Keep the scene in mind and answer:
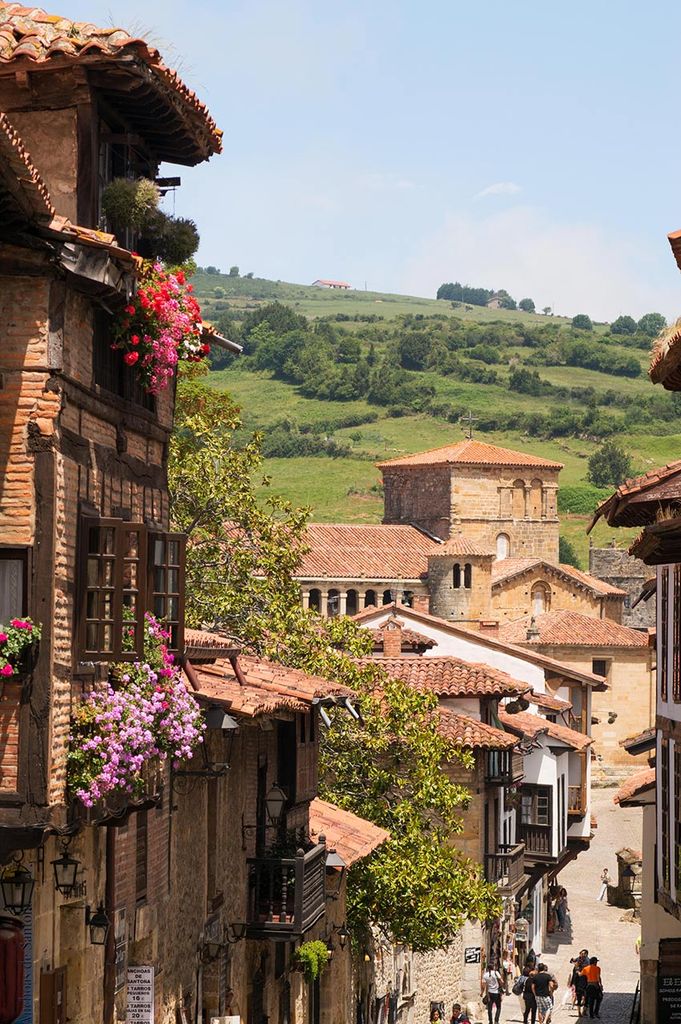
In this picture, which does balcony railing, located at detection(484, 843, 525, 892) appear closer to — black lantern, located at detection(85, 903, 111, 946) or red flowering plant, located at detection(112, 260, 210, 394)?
black lantern, located at detection(85, 903, 111, 946)

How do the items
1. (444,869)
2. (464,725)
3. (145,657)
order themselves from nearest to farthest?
(145,657) < (444,869) < (464,725)

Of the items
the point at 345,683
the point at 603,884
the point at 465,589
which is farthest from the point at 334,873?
the point at 465,589

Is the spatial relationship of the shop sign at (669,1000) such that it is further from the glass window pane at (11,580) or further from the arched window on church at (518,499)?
the arched window on church at (518,499)

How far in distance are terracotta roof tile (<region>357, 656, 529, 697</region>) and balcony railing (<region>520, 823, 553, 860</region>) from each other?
952 cm

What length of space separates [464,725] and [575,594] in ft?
216

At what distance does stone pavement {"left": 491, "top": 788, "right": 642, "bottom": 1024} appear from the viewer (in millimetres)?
41219

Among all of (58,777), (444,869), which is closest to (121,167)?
(58,777)

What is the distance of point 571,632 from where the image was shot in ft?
304

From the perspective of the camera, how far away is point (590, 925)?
2203 inches

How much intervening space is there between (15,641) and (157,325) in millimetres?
3856

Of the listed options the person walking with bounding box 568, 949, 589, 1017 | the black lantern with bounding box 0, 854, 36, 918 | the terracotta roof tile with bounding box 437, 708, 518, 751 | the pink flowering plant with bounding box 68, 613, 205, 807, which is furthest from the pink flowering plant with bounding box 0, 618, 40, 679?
the terracotta roof tile with bounding box 437, 708, 518, 751

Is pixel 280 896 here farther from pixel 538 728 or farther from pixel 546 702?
pixel 546 702

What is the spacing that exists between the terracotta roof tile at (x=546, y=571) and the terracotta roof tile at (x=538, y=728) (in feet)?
147

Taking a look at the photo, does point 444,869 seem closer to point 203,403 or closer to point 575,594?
point 203,403
